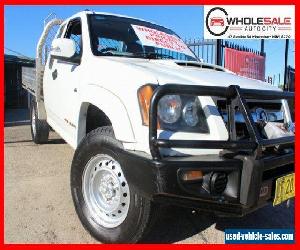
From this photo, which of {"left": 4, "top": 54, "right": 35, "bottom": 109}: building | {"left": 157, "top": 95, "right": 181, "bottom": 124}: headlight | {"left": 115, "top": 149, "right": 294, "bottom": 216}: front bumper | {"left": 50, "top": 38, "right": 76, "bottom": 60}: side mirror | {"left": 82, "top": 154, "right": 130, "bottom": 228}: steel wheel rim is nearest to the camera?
{"left": 115, "top": 149, "right": 294, "bottom": 216}: front bumper

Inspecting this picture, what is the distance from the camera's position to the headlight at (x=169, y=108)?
3002mm

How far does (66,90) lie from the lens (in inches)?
183

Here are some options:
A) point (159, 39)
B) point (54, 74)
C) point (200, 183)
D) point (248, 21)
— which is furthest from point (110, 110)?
point (248, 21)

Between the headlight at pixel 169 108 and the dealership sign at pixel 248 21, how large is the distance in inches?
291

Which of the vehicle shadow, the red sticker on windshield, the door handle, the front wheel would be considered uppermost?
→ the red sticker on windshield

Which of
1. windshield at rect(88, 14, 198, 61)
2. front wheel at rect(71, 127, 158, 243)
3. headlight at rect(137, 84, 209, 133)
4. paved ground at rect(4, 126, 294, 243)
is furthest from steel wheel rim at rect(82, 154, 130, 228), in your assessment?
windshield at rect(88, 14, 198, 61)

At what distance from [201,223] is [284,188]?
111cm

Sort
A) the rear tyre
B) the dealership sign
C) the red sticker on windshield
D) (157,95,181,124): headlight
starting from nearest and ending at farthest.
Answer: (157,95,181,124): headlight → the red sticker on windshield → the rear tyre → the dealership sign

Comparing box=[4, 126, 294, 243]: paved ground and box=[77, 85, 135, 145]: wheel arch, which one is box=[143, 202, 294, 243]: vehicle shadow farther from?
box=[77, 85, 135, 145]: wheel arch

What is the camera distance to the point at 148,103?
3016 millimetres

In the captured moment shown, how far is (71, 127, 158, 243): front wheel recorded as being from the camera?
3115mm
